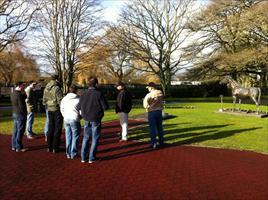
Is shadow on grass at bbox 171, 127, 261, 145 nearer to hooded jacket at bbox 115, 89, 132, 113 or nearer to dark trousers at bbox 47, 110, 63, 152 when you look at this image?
hooded jacket at bbox 115, 89, 132, 113

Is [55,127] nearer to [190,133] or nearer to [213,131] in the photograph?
[190,133]

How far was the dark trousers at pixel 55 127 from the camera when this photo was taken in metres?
9.91

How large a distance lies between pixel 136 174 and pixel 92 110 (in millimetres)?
1812

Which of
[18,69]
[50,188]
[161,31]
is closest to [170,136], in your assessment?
[50,188]

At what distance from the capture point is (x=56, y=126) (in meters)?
9.93

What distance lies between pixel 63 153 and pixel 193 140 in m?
4.68

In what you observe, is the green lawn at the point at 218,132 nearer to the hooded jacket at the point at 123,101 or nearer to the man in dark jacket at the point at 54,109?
the hooded jacket at the point at 123,101

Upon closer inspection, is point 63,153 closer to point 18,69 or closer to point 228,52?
point 228,52

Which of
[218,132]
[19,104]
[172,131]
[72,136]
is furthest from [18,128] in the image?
[218,132]

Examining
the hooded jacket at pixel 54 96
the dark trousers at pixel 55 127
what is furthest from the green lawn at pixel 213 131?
the hooded jacket at pixel 54 96

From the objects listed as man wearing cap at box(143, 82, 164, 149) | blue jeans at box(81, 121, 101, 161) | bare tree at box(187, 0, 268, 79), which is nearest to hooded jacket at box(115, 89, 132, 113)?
man wearing cap at box(143, 82, 164, 149)

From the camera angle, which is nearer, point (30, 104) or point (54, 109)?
point (54, 109)

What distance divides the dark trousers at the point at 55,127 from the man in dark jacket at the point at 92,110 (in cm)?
112

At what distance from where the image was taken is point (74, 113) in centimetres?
927
